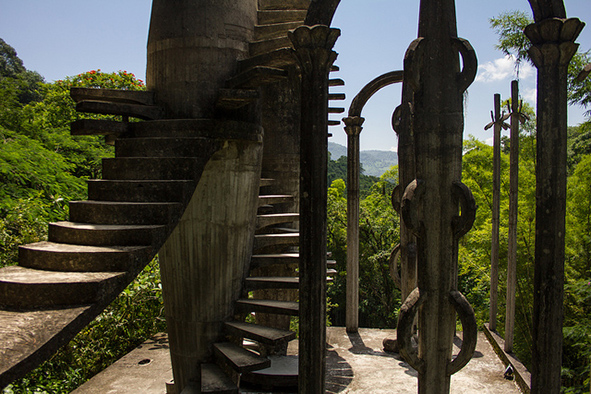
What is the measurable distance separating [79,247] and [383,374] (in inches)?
229

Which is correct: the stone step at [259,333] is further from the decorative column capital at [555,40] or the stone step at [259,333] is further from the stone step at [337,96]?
the stone step at [337,96]

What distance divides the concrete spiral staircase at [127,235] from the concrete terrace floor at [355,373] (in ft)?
7.73

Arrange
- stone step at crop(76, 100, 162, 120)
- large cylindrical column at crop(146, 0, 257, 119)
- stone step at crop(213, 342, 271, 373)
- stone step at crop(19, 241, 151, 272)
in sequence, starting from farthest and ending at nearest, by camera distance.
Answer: large cylindrical column at crop(146, 0, 257, 119), stone step at crop(76, 100, 162, 120), stone step at crop(213, 342, 271, 373), stone step at crop(19, 241, 151, 272)

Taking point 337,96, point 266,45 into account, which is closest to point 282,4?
point 337,96

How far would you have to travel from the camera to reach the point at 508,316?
9.72m

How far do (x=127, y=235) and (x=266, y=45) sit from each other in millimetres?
2841

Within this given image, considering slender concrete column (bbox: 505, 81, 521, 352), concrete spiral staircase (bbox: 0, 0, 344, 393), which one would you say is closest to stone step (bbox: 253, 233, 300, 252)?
concrete spiral staircase (bbox: 0, 0, 344, 393)

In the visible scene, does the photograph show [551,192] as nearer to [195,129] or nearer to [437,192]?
[437,192]

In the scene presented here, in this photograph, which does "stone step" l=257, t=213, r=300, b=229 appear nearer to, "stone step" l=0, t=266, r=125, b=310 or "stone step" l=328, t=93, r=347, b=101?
"stone step" l=328, t=93, r=347, b=101

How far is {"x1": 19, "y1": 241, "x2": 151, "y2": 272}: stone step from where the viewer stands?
12.4 feet

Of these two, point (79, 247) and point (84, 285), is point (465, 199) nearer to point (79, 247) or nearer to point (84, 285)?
point (84, 285)

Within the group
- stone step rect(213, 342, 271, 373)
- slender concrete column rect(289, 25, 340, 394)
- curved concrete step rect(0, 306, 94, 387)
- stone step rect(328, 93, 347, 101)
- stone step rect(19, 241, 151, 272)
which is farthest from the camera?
stone step rect(328, 93, 347, 101)

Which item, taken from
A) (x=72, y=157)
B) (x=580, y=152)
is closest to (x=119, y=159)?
(x=72, y=157)

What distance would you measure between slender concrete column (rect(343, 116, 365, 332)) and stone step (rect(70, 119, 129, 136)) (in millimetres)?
5965
